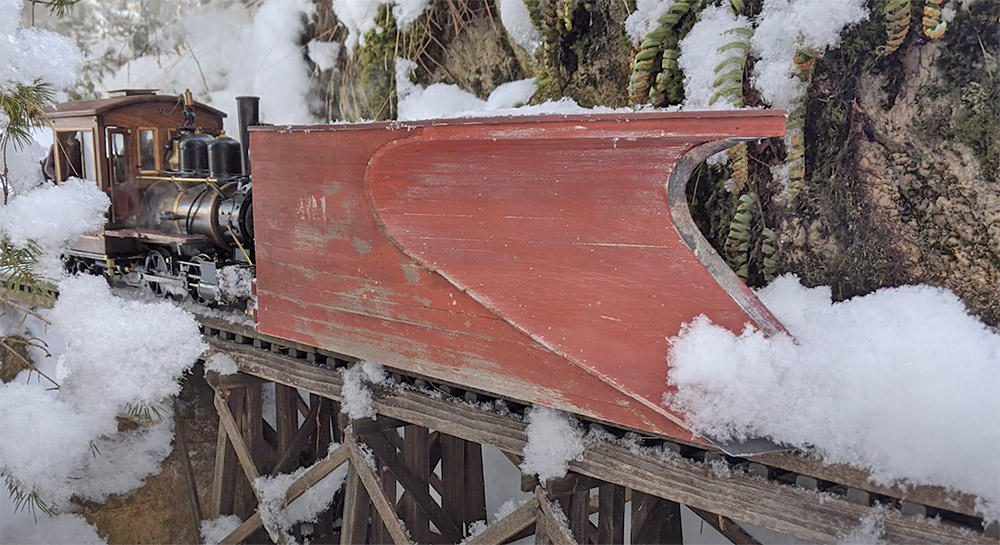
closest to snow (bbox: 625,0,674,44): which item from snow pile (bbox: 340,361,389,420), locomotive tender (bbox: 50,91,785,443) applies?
locomotive tender (bbox: 50,91,785,443)

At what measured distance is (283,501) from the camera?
3674 millimetres

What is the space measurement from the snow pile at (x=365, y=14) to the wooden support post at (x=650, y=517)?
3.41 meters

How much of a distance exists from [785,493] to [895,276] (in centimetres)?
87

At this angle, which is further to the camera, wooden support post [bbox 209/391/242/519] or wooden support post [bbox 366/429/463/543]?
wooden support post [bbox 209/391/242/519]

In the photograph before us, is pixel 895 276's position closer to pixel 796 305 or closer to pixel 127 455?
pixel 796 305

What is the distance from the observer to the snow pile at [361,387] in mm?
3064

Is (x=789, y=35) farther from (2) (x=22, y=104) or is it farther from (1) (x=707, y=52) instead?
A: (2) (x=22, y=104)

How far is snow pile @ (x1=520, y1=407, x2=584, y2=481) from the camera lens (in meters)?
2.43

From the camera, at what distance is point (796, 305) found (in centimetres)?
233

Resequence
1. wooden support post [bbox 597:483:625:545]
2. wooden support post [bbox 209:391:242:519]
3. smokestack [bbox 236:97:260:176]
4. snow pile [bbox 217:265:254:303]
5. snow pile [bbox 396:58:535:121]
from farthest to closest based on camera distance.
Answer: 1. smokestack [bbox 236:97:260:176]
2. wooden support post [bbox 209:391:242:519]
3. snow pile [bbox 396:58:535:121]
4. snow pile [bbox 217:265:254:303]
5. wooden support post [bbox 597:483:625:545]

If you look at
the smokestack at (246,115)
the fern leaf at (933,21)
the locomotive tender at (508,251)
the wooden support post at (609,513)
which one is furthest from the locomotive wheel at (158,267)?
the fern leaf at (933,21)

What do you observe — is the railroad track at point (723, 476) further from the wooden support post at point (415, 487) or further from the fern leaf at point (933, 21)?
the fern leaf at point (933, 21)

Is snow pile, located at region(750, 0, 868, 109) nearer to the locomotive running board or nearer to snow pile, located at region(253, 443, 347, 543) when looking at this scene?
the locomotive running board

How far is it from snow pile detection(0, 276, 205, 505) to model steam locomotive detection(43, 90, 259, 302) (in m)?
0.43
